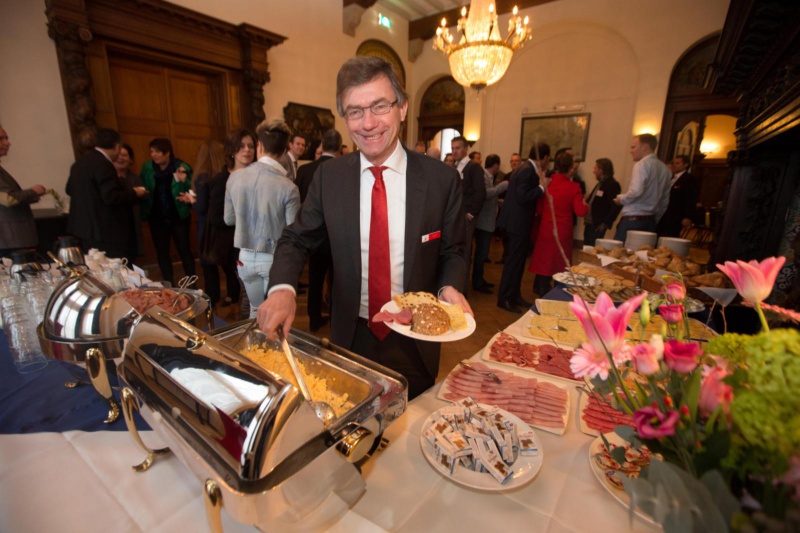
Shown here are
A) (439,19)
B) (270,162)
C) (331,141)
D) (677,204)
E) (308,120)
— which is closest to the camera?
(270,162)

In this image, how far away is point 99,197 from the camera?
3.33 meters

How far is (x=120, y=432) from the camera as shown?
39.4 inches

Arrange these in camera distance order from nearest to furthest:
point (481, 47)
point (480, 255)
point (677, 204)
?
point (481, 47)
point (677, 204)
point (480, 255)

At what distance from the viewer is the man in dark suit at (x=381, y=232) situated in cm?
146

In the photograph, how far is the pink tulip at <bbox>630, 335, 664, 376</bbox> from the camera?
1.51 feet

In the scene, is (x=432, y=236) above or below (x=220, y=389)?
above

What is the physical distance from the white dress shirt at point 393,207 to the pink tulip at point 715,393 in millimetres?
1124

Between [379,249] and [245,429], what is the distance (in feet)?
3.18

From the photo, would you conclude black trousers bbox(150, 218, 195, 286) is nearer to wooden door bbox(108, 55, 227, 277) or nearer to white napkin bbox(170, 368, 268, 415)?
wooden door bbox(108, 55, 227, 277)

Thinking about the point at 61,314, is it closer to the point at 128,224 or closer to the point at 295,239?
the point at 295,239

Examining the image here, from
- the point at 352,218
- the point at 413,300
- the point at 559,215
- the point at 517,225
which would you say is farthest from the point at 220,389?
the point at 517,225

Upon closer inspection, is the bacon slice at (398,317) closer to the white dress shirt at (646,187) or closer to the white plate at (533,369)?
the white plate at (533,369)

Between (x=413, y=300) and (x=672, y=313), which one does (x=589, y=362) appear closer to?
(x=672, y=313)

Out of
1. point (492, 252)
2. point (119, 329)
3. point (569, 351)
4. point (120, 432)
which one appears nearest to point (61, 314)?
point (119, 329)
